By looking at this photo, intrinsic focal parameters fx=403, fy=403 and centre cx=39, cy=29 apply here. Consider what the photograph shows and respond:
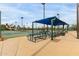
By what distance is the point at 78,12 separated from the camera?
4500 mm

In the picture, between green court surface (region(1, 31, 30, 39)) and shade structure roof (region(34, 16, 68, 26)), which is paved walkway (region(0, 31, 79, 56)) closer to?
green court surface (region(1, 31, 30, 39))

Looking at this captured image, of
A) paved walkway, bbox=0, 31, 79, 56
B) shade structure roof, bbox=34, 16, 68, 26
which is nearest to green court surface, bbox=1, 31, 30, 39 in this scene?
paved walkway, bbox=0, 31, 79, 56

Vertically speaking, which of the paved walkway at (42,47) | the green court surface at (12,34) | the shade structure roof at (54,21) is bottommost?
the paved walkway at (42,47)

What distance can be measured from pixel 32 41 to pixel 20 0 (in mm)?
479

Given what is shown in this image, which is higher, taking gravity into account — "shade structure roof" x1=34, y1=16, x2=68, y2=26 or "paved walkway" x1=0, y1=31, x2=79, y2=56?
"shade structure roof" x1=34, y1=16, x2=68, y2=26

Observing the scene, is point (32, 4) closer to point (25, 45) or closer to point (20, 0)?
point (20, 0)

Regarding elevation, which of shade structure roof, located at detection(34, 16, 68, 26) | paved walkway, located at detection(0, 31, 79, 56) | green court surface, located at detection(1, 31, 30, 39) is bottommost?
paved walkway, located at detection(0, 31, 79, 56)

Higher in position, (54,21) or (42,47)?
(54,21)

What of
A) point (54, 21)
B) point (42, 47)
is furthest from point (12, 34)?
point (54, 21)

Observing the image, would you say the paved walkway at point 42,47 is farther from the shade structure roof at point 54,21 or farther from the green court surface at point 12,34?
the shade structure roof at point 54,21

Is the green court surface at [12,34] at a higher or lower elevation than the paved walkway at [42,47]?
higher

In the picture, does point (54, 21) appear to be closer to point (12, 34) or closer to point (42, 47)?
point (42, 47)

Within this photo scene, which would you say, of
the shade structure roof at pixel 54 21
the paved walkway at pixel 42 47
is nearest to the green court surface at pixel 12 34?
the paved walkway at pixel 42 47

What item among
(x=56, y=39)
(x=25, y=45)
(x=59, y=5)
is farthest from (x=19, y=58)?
(x=59, y=5)
